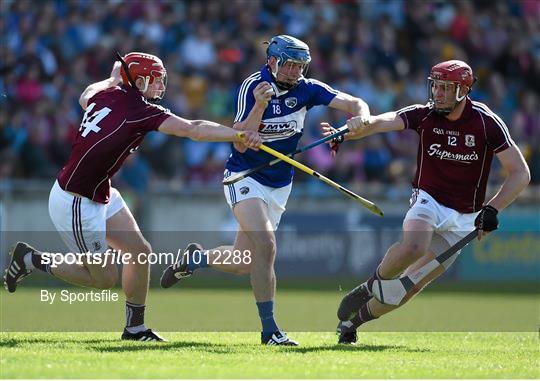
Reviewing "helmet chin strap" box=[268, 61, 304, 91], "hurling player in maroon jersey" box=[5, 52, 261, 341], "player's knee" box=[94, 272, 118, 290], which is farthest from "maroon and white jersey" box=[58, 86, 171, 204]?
"helmet chin strap" box=[268, 61, 304, 91]

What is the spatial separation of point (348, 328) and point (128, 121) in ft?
8.38

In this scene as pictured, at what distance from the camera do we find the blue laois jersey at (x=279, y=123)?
10.0 m

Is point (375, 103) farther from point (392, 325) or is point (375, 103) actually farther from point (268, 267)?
point (268, 267)

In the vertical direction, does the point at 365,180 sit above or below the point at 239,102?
below

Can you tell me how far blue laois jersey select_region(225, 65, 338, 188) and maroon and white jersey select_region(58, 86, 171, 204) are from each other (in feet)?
2.87

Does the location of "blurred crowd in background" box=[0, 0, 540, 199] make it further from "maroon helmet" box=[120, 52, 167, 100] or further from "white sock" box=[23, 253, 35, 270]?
"maroon helmet" box=[120, 52, 167, 100]

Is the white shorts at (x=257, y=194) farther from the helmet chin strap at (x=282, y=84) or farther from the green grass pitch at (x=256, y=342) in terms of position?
the green grass pitch at (x=256, y=342)

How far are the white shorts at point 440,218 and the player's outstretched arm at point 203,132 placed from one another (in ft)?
4.97

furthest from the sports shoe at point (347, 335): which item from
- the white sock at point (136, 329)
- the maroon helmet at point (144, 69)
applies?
the maroon helmet at point (144, 69)

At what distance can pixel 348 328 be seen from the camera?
10094mm

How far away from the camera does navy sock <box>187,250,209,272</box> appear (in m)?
10.7

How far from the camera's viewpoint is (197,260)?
10773mm

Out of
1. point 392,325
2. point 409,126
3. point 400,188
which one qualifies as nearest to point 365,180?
point 400,188

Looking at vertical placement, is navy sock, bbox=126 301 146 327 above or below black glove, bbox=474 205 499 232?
below
